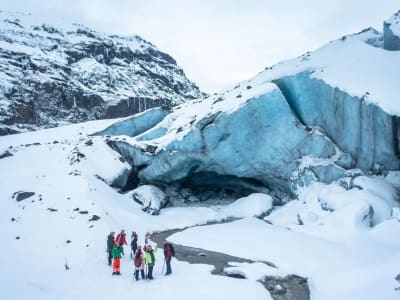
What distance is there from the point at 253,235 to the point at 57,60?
72532 mm

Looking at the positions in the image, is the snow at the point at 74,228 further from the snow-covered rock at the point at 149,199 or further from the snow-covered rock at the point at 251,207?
the snow-covered rock at the point at 251,207

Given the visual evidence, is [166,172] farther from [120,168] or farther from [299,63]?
[299,63]

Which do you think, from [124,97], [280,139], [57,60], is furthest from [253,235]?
[57,60]

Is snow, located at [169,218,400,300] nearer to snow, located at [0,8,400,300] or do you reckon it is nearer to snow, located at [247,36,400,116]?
snow, located at [0,8,400,300]

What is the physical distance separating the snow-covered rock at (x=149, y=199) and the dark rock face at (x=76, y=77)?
3498cm

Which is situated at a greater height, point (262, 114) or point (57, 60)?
point (57, 60)

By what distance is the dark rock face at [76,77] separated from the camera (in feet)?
216

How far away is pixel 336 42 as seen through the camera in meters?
33.2

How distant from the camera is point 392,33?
3012 centimetres

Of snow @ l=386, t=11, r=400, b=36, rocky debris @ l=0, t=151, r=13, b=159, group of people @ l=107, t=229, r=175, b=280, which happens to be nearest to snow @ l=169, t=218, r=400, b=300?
group of people @ l=107, t=229, r=175, b=280

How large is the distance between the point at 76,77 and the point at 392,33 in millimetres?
65792

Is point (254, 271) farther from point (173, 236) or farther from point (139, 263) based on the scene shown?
point (173, 236)

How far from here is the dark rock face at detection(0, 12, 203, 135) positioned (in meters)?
65.8

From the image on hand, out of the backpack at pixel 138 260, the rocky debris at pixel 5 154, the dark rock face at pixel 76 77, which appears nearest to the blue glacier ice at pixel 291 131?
the rocky debris at pixel 5 154
